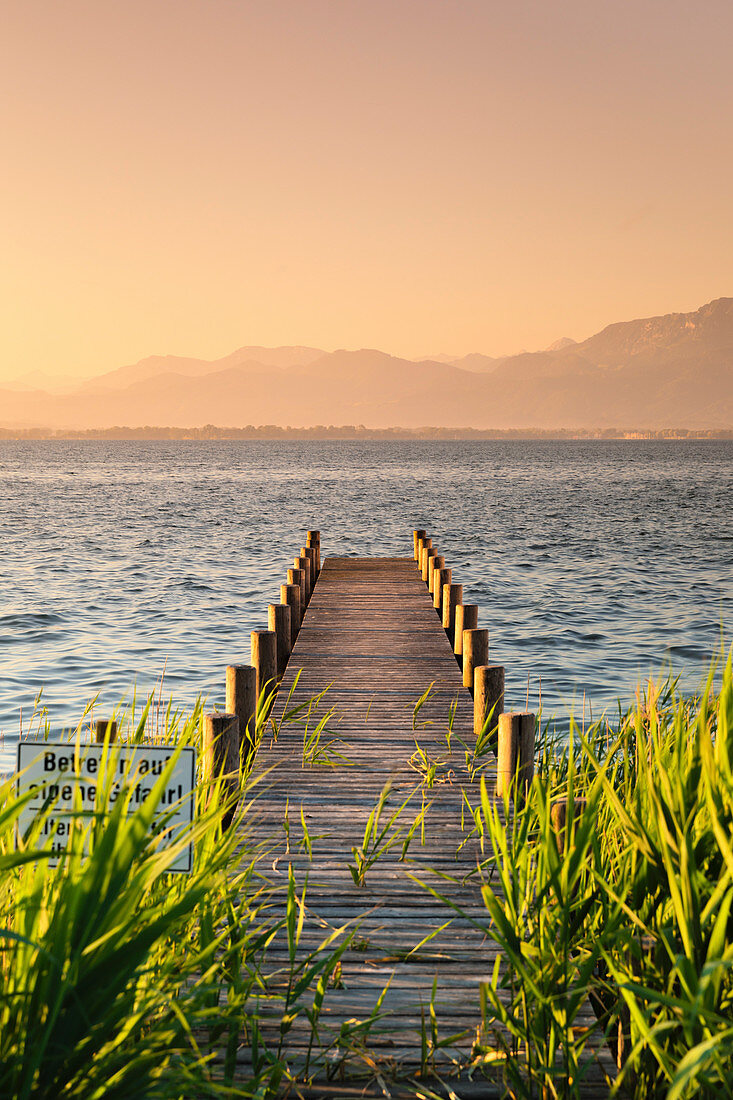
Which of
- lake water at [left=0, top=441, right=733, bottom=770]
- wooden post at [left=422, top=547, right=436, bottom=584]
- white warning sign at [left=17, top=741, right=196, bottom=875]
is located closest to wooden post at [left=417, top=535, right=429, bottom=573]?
wooden post at [left=422, top=547, right=436, bottom=584]

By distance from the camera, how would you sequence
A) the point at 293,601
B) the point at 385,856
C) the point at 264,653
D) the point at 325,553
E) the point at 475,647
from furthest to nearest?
1. the point at 325,553
2. the point at 293,601
3. the point at 475,647
4. the point at 264,653
5. the point at 385,856

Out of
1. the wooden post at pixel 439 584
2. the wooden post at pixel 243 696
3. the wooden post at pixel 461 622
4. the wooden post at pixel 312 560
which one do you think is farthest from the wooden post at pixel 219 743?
the wooden post at pixel 312 560

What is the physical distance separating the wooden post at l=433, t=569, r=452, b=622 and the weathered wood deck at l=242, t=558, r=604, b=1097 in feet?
6.39

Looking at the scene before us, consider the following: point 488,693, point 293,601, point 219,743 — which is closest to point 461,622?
point 293,601

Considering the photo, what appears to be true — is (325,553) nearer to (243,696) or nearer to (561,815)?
(243,696)

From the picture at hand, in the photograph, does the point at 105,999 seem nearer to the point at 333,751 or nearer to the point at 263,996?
the point at 263,996

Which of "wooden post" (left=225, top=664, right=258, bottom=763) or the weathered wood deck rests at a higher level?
"wooden post" (left=225, top=664, right=258, bottom=763)

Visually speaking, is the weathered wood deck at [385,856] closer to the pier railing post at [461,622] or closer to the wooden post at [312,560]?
the pier railing post at [461,622]

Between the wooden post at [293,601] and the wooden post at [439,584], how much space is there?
204 cm

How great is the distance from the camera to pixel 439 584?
14.1m

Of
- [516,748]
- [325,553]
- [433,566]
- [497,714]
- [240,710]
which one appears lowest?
[325,553]

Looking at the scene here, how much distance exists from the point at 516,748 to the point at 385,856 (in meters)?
1.10

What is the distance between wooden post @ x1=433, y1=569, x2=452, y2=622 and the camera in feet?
43.4

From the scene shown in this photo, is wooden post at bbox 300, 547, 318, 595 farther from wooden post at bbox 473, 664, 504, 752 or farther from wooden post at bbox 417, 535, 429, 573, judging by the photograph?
wooden post at bbox 473, 664, 504, 752
